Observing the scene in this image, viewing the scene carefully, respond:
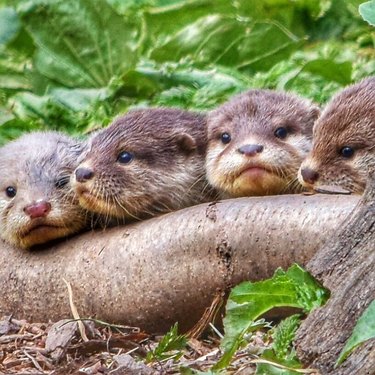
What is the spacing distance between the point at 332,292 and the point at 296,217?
1.11 m

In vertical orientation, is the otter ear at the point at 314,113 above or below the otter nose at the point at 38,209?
above

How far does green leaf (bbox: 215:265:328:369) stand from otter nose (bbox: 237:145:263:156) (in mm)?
1734

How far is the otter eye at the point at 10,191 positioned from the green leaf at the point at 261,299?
7.75 feet

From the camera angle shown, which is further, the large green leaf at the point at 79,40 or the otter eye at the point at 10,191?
the large green leaf at the point at 79,40

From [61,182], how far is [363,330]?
2.86m

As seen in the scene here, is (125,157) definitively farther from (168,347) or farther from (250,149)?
(168,347)

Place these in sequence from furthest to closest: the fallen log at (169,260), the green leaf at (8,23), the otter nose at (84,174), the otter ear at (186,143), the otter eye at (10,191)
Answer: the green leaf at (8,23) < the otter eye at (10,191) < the otter ear at (186,143) < the otter nose at (84,174) < the fallen log at (169,260)

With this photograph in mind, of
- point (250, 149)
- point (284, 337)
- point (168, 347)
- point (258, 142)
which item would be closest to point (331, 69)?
point (258, 142)

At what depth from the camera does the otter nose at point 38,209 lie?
6215mm

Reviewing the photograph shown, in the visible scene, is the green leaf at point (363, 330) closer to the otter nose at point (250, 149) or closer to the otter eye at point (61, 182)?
the otter nose at point (250, 149)

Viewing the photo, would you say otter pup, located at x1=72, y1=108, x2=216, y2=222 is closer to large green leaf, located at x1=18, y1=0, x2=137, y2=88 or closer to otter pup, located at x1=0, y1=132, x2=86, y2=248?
otter pup, located at x1=0, y1=132, x2=86, y2=248

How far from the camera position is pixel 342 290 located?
4.27 meters

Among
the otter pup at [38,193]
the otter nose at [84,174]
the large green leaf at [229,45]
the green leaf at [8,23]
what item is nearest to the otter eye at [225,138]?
the otter nose at [84,174]

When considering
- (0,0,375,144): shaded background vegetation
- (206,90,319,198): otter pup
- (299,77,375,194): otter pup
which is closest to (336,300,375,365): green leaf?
(299,77,375,194): otter pup
